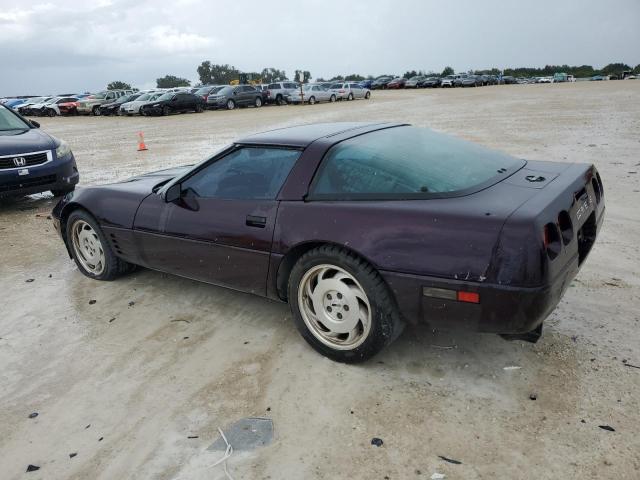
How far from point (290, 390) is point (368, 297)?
68 cm

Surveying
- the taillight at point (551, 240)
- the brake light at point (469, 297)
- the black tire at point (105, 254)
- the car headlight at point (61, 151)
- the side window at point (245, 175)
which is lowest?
the black tire at point (105, 254)

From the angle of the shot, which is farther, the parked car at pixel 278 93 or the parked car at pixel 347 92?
the parked car at pixel 347 92

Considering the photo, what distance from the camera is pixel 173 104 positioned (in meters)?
28.9

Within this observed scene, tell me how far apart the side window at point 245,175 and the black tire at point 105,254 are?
1.14 m

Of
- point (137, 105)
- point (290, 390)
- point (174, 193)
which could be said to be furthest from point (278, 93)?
point (290, 390)

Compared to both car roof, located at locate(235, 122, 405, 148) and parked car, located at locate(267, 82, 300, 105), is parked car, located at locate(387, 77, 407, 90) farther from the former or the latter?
car roof, located at locate(235, 122, 405, 148)

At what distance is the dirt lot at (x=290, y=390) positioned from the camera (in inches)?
91.2

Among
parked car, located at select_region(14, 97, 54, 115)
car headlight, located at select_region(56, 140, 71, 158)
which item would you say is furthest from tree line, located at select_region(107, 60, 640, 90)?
car headlight, located at select_region(56, 140, 71, 158)

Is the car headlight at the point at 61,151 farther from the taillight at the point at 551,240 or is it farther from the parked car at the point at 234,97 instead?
the parked car at the point at 234,97

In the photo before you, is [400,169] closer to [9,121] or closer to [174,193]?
[174,193]

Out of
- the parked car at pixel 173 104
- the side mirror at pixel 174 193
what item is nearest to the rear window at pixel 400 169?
the side mirror at pixel 174 193

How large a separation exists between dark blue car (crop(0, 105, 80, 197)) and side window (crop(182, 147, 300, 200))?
15.3 ft

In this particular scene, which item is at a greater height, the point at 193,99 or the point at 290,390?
the point at 193,99

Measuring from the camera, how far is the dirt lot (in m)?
2.32
